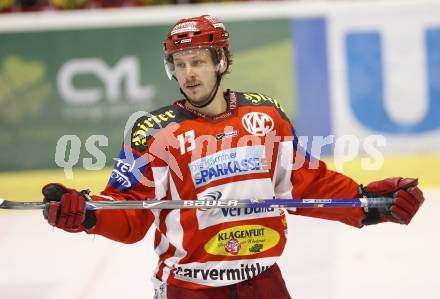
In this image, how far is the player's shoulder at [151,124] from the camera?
3.03m

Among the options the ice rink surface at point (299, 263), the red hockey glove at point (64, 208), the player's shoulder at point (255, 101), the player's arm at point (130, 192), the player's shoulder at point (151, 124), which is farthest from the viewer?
the ice rink surface at point (299, 263)

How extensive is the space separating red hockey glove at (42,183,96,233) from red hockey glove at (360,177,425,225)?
3.45ft

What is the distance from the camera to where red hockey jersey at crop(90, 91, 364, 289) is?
2.98m

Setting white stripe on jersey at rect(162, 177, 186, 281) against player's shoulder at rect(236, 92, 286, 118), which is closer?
white stripe on jersey at rect(162, 177, 186, 281)

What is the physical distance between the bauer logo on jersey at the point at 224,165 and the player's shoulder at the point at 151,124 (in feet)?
0.59

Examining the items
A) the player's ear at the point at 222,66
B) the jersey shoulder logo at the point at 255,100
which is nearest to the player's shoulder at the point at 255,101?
the jersey shoulder logo at the point at 255,100

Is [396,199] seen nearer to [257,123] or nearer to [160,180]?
[257,123]

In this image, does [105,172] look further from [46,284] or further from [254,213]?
[254,213]

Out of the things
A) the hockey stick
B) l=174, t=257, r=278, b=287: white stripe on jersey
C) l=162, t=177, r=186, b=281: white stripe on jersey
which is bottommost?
l=174, t=257, r=278, b=287: white stripe on jersey

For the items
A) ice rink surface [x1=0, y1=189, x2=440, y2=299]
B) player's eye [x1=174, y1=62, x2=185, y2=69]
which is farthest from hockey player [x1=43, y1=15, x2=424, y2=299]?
ice rink surface [x1=0, y1=189, x2=440, y2=299]

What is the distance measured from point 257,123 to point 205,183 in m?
0.30

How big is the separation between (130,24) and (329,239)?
2.75 metres

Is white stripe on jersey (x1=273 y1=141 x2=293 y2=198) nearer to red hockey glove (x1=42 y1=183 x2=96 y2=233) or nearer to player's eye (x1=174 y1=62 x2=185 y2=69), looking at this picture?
player's eye (x1=174 y1=62 x2=185 y2=69)

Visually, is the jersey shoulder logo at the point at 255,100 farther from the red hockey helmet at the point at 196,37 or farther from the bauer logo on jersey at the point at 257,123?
the red hockey helmet at the point at 196,37
